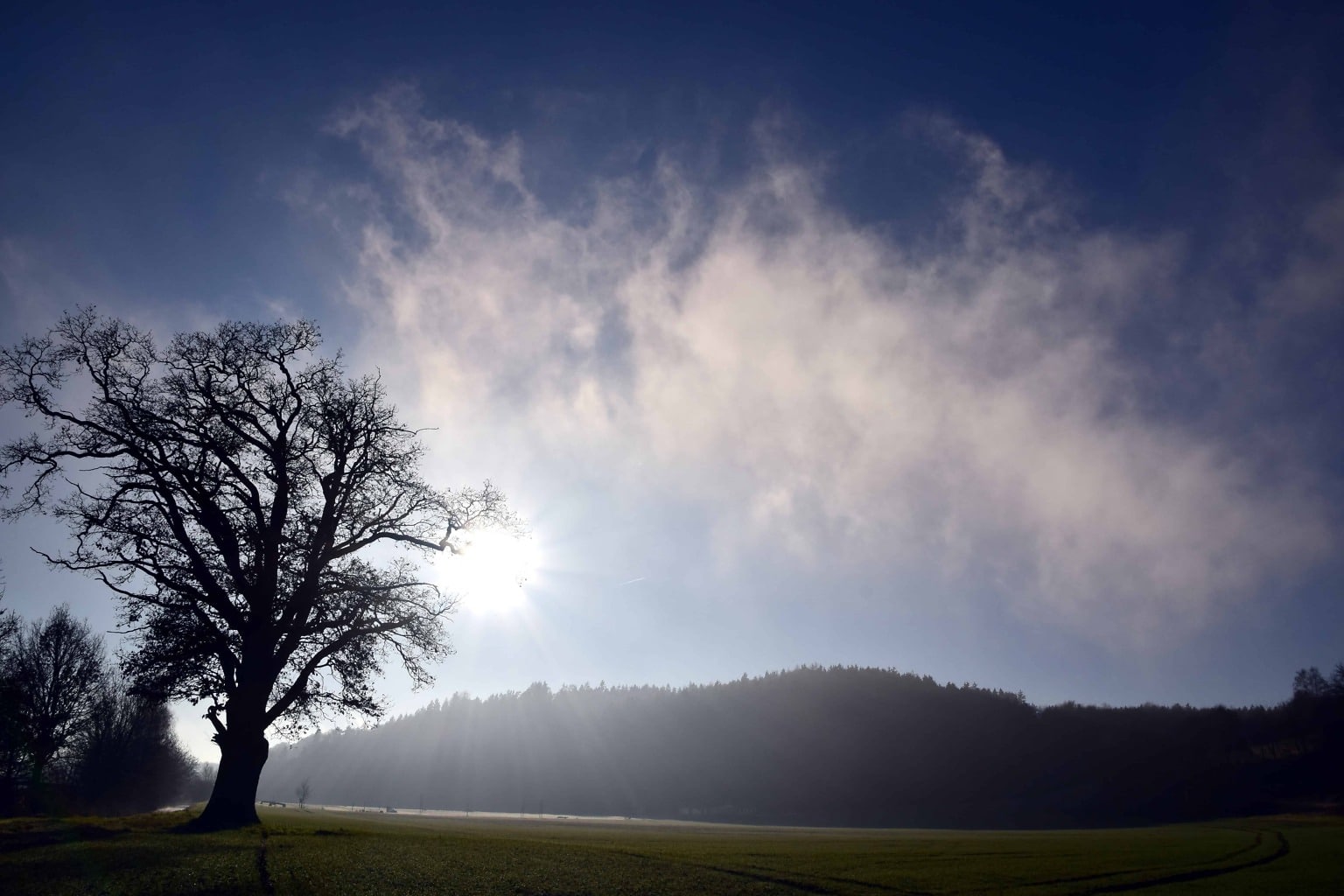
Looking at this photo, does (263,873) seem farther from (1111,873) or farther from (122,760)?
(122,760)

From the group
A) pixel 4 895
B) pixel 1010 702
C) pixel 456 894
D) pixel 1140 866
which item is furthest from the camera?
pixel 1010 702

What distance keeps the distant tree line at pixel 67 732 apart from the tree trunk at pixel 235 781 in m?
27.1

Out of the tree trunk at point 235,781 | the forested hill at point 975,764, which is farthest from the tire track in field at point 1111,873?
the forested hill at point 975,764

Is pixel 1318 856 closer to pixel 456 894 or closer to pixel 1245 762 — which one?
pixel 456 894

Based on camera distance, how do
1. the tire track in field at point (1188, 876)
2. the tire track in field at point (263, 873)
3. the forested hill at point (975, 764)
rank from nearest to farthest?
the tire track in field at point (263, 873) → the tire track in field at point (1188, 876) → the forested hill at point (975, 764)

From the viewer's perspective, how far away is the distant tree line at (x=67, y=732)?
57.5 meters

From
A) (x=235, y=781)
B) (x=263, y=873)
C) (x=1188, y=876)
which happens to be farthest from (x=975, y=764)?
(x=263, y=873)

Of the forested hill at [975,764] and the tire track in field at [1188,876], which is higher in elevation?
the tire track in field at [1188,876]

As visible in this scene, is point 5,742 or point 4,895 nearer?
point 4,895

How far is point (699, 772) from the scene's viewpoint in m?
190

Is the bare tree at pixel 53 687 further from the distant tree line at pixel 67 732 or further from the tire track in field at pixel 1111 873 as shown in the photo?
the tire track in field at pixel 1111 873

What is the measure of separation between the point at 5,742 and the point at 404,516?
58.2 metres

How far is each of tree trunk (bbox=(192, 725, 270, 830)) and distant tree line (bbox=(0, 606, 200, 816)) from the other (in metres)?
27.1

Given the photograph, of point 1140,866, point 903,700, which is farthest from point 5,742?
point 903,700
